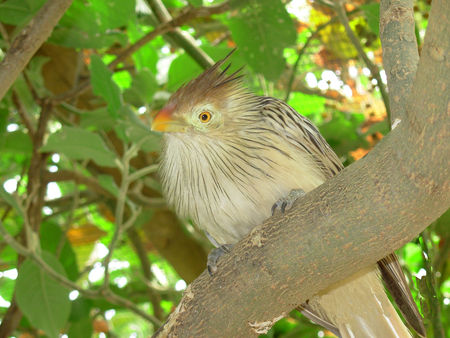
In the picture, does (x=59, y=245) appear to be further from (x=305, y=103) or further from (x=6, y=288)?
(x=305, y=103)

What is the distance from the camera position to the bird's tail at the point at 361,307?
2.17 meters

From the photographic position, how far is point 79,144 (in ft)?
7.69

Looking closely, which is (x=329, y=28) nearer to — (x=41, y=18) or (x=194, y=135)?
(x=194, y=135)

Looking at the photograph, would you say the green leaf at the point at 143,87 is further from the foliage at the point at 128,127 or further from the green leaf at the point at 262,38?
the green leaf at the point at 262,38

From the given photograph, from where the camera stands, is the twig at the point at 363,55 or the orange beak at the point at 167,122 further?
the twig at the point at 363,55

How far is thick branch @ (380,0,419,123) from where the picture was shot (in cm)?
134

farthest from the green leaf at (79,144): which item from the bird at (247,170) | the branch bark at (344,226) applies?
the branch bark at (344,226)

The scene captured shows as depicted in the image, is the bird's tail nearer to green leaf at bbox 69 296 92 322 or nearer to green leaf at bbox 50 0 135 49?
green leaf at bbox 69 296 92 322

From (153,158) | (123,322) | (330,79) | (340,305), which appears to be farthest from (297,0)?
(123,322)

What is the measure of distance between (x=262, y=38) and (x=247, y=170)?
90 cm

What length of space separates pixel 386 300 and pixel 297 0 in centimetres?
174

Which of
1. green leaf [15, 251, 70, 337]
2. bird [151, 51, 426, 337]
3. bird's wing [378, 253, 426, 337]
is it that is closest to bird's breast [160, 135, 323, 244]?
bird [151, 51, 426, 337]

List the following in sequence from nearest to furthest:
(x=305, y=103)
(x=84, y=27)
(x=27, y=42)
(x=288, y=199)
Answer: (x=288, y=199) → (x=27, y=42) → (x=84, y=27) → (x=305, y=103)

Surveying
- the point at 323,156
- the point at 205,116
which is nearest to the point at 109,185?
the point at 205,116
